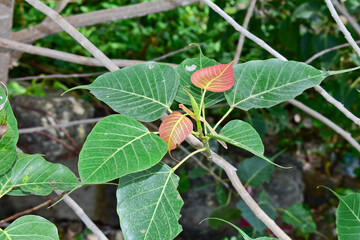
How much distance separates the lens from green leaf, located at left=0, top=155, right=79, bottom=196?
414mm

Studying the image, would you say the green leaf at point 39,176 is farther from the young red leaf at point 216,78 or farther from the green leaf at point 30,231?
the young red leaf at point 216,78

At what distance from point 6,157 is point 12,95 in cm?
154

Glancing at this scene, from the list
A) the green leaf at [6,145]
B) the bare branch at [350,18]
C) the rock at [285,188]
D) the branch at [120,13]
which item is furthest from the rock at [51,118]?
the green leaf at [6,145]

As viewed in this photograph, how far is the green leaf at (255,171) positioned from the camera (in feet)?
3.94

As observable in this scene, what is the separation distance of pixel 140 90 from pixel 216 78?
0.26 ft

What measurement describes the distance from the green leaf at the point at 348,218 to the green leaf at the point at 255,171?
2.43 ft

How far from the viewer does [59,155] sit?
1.78 m

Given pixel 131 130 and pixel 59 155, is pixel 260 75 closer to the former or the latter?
pixel 131 130

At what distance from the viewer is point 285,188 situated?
6.93 ft

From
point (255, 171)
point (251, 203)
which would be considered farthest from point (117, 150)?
point (255, 171)

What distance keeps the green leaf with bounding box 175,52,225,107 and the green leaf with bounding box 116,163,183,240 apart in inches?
3.5

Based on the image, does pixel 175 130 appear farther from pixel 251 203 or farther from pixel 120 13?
pixel 120 13

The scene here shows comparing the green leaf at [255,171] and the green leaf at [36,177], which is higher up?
the green leaf at [36,177]

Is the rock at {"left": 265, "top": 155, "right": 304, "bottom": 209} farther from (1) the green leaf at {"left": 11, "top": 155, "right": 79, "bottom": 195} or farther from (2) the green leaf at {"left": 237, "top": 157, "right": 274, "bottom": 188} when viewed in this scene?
(1) the green leaf at {"left": 11, "top": 155, "right": 79, "bottom": 195}
